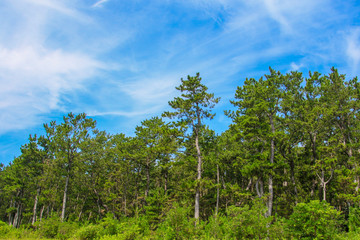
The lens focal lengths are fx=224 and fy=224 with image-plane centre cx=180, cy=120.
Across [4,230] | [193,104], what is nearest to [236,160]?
[193,104]

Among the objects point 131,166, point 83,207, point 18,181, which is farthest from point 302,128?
point 18,181

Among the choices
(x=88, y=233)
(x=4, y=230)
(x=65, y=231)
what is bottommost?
(x=65, y=231)

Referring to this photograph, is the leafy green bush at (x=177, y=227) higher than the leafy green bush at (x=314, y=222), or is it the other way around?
the leafy green bush at (x=314, y=222)

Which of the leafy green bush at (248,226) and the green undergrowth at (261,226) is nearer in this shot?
the green undergrowth at (261,226)

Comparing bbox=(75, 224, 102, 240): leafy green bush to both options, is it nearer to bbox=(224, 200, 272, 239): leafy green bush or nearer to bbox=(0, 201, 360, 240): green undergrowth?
bbox=(0, 201, 360, 240): green undergrowth

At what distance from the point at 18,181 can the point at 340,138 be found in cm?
4985

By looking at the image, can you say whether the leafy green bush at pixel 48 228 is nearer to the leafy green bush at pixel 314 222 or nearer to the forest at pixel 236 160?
the forest at pixel 236 160

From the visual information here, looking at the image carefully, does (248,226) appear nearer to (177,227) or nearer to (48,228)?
(177,227)

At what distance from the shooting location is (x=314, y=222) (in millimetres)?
11070

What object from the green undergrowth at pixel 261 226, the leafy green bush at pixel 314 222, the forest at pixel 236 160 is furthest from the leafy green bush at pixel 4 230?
the leafy green bush at pixel 314 222

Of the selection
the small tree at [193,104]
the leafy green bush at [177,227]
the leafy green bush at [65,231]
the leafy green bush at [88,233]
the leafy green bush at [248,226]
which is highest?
the small tree at [193,104]

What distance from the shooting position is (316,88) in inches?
955

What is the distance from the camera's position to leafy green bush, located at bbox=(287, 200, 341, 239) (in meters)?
10.9

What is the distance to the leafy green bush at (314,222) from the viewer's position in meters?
10.9
